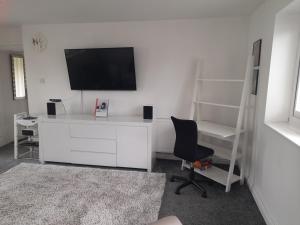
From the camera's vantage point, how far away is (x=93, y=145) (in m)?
3.18

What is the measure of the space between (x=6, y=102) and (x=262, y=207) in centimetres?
463

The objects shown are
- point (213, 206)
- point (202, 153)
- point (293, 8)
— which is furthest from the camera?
point (202, 153)

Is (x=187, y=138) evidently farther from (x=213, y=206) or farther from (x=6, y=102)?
(x=6, y=102)

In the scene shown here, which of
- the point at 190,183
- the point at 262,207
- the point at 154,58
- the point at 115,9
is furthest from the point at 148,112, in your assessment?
the point at 262,207

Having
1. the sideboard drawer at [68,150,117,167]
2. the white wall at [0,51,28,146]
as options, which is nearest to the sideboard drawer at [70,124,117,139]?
the sideboard drawer at [68,150,117,167]

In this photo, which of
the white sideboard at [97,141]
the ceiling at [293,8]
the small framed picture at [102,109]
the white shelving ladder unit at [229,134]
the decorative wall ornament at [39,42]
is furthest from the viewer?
the decorative wall ornament at [39,42]

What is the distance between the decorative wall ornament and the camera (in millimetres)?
3621

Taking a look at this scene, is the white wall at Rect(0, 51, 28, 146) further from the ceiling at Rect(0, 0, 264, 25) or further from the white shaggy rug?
the white shaggy rug

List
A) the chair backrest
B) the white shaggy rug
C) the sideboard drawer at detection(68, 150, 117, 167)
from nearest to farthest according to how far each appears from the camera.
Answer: the white shaggy rug → the chair backrest → the sideboard drawer at detection(68, 150, 117, 167)

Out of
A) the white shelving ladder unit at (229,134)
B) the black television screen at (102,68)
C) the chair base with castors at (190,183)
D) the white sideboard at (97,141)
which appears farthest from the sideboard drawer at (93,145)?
the white shelving ladder unit at (229,134)

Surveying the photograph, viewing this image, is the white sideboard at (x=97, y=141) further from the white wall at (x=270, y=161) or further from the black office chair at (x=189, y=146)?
the white wall at (x=270, y=161)

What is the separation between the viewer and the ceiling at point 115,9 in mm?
2484

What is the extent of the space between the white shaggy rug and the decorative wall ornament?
1.94 meters

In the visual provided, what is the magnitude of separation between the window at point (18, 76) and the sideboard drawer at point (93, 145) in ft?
7.26
